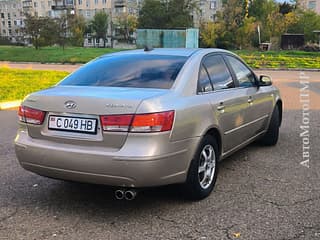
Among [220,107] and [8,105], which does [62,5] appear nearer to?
[8,105]

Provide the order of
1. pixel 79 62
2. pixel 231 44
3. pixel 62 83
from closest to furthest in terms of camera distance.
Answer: pixel 62 83 → pixel 79 62 → pixel 231 44

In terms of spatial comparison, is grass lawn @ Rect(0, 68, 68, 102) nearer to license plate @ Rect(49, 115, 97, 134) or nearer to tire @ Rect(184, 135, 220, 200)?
license plate @ Rect(49, 115, 97, 134)

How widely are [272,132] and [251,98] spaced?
1227 millimetres

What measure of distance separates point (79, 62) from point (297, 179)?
26613mm

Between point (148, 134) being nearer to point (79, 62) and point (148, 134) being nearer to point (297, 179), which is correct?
point (297, 179)

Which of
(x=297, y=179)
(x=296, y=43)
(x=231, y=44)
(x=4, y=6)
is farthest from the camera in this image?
(x=4, y=6)

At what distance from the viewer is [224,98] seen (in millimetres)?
4875

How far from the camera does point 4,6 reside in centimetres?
13025

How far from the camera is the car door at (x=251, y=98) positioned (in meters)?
5.50

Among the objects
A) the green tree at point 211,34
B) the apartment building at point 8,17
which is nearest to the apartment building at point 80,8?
the apartment building at point 8,17

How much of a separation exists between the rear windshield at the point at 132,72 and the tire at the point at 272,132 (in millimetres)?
2434

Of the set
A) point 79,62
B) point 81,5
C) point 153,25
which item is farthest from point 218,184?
point 81,5

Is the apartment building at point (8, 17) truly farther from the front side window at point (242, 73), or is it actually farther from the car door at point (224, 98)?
the car door at point (224, 98)

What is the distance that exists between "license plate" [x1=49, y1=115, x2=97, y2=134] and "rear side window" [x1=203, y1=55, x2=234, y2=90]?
5.19 feet
